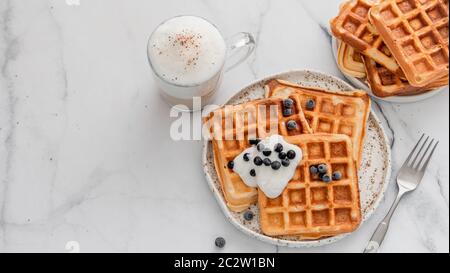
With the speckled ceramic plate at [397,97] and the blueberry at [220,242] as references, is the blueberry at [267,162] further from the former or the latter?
the speckled ceramic plate at [397,97]

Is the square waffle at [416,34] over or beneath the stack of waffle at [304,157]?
over

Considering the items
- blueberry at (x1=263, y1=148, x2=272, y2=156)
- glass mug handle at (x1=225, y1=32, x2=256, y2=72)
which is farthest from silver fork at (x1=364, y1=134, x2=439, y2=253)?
glass mug handle at (x1=225, y1=32, x2=256, y2=72)

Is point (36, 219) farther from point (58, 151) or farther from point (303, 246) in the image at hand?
point (303, 246)

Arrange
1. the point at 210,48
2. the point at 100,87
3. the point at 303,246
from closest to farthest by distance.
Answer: the point at 210,48 → the point at 303,246 → the point at 100,87

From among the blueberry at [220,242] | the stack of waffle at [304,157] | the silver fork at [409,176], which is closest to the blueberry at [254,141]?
the stack of waffle at [304,157]

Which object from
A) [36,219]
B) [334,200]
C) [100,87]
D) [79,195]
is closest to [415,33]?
[334,200]
